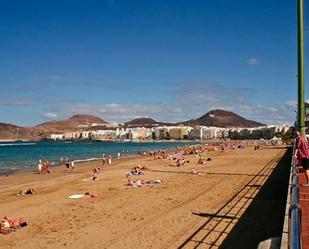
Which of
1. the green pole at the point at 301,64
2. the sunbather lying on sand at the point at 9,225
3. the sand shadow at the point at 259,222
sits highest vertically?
the green pole at the point at 301,64

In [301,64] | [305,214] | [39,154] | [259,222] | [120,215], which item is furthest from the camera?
[39,154]

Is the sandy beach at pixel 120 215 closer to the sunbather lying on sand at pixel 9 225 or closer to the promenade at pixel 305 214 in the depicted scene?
the sunbather lying on sand at pixel 9 225

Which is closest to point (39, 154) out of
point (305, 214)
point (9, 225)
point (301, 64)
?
point (9, 225)

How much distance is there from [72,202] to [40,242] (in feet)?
19.7

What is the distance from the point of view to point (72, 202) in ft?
52.9

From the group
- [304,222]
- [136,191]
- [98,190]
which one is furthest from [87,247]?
[98,190]

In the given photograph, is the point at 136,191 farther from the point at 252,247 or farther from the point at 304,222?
the point at 304,222

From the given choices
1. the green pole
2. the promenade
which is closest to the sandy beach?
the promenade

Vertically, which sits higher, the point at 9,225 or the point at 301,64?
the point at 301,64

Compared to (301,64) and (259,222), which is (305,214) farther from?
(301,64)

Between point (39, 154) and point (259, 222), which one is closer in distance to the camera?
point (259, 222)

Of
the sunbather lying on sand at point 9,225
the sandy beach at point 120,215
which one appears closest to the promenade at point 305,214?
the sandy beach at point 120,215

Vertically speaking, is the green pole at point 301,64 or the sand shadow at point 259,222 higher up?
the green pole at point 301,64

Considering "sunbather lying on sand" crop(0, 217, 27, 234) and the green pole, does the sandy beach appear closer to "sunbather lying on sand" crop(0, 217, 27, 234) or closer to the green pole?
"sunbather lying on sand" crop(0, 217, 27, 234)
